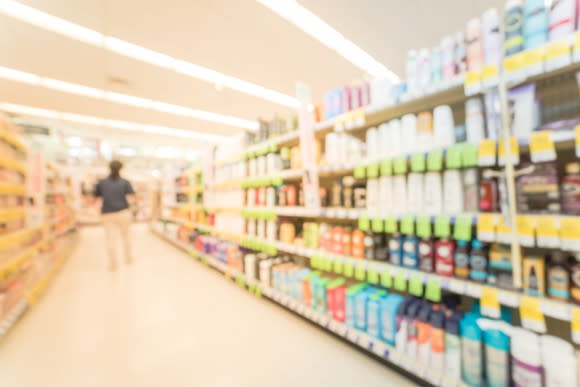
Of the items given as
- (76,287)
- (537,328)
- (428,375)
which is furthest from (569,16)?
(76,287)

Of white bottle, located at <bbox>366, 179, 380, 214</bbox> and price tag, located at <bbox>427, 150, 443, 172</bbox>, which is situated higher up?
price tag, located at <bbox>427, 150, 443, 172</bbox>

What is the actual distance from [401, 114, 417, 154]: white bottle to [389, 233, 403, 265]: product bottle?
56 centimetres

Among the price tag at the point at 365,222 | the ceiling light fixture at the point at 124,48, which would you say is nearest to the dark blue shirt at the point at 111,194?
the ceiling light fixture at the point at 124,48

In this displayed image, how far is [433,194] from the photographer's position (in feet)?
4.59

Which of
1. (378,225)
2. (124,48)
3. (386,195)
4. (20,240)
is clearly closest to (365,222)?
(378,225)

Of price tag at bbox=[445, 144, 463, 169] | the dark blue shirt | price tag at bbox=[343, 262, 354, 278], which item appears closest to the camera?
price tag at bbox=[445, 144, 463, 169]

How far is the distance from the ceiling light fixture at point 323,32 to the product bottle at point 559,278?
2.39 meters

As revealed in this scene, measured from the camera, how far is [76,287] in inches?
121

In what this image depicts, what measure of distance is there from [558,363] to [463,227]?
1.97 feet

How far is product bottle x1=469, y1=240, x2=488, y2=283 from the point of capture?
1.24 metres

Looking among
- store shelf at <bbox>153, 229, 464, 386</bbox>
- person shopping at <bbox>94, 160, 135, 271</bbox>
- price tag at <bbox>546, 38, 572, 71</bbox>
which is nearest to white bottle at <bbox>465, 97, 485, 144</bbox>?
price tag at <bbox>546, 38, 572, 71</bbox>

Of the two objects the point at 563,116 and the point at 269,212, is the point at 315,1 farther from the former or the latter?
the point at 563,116

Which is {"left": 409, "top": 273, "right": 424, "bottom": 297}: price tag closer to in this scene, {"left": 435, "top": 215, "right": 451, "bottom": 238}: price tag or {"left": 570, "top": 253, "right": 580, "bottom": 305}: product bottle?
{"left": 435, "top": 215, "right": 451, "bottom": 238}: price tag

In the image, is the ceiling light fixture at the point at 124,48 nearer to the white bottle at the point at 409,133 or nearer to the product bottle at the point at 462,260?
the white bottle at the point at 409,133
